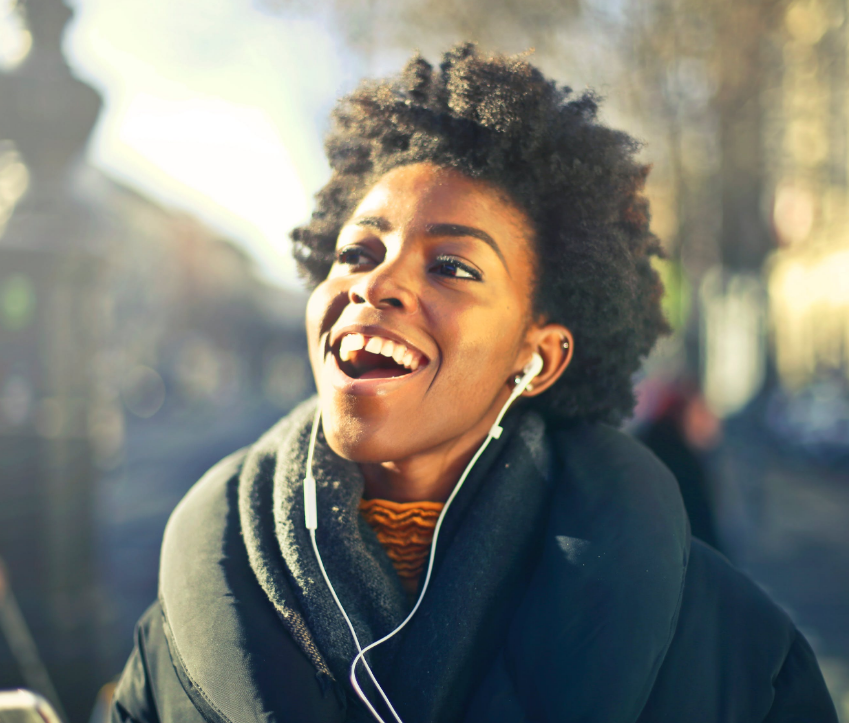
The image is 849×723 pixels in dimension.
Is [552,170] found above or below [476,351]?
above

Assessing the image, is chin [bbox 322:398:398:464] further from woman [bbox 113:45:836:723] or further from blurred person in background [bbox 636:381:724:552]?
blurred person in background [bbox 636:381:724:552]

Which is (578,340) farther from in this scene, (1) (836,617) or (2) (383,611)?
(1) (836,617)

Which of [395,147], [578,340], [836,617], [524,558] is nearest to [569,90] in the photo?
[395,147]

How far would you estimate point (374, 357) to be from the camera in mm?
1770

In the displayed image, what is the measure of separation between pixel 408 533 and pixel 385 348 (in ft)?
1.83

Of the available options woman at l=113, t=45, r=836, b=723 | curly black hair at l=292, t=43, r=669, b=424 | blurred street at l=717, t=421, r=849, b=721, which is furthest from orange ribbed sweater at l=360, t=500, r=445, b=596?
blurred street at l=717, t=421, r=849, b=721

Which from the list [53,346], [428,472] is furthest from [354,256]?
[53,346]

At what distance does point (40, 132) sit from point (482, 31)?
112 inches

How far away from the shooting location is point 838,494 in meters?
12.0

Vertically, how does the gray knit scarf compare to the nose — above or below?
below

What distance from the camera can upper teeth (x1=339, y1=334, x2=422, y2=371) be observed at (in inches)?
63.1

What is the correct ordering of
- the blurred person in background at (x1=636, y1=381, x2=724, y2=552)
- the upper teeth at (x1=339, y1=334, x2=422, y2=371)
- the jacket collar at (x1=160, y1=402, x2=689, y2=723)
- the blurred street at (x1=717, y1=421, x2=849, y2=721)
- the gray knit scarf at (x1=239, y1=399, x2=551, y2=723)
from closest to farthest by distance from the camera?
the jacket collar at (x1=160, y1=402, x2=689, y2=723), the gray knit scarf at (x1=239, y1=399, x2=551, y2=723), the upper teeth at (x1=339, y1=334, x2=422, y2=371), the blurred person in background at (x1=636, y1=381, x2=724, y2=552), the blurred street at (x1=717, y1=421, x2=849, y2=721)

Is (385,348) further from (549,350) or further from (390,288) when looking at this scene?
(549,350)

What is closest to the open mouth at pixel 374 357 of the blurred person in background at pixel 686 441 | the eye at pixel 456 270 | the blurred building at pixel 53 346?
the eye at pixel 456 270
